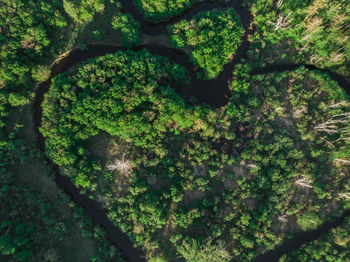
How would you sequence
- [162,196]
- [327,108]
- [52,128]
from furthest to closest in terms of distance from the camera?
[327,108] → [162,196] → [52,128]

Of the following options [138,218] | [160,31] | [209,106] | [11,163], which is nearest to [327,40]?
[209,106]

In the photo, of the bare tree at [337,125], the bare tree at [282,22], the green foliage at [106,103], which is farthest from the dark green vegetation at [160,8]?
the bare tree at [337,125]

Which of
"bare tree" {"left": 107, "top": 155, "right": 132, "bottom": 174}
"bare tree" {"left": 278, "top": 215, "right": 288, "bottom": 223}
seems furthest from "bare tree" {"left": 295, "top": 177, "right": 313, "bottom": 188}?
"bare tree" {"left": 107, "top": 155, "right": 132, "bottom": 174}

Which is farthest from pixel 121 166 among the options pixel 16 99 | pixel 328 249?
pixel 328 249

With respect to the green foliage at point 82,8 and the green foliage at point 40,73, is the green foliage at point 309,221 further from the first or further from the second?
the green foliage at point 40,73

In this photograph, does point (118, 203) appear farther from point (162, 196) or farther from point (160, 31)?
point (160, 31)

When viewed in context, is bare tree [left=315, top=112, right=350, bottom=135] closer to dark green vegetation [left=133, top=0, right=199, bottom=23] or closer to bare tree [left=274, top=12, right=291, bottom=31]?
bare tree [left=274, top=12, right=291, bottom=31]
